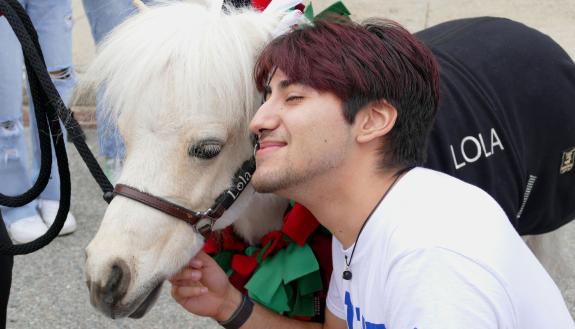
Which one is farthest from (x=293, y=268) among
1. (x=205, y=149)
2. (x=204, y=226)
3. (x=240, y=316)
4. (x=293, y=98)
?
(x=293, y=98)

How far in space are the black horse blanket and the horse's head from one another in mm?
513

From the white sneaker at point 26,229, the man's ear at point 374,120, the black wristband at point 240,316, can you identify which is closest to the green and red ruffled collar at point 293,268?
the black wristband at point 240,316

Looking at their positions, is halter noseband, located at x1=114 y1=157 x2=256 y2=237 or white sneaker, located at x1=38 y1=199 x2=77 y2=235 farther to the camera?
white sneaker, located at x1=38 y1=199 x2=77 y2=235

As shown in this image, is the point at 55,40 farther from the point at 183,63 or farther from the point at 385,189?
the point at 385,189

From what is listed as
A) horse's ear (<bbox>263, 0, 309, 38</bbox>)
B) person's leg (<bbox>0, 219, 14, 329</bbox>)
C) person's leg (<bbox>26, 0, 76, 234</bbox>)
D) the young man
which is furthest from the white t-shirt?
person's leg (<bbox>26, 0, 76, 234</bbox>)

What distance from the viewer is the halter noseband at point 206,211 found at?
54.6 inches

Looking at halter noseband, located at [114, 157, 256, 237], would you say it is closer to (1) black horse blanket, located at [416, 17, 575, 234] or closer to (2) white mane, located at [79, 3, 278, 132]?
(2) white mane, located at [79, 3, 278, 132]

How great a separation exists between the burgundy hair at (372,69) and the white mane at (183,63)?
0.10 m

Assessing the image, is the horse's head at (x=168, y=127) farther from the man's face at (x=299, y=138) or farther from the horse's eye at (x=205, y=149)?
the man's face at (x=299, y=138)

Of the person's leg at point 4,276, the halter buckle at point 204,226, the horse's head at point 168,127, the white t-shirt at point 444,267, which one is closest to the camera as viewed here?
the white t-shirt at point 444,267

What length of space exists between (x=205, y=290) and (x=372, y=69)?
2.16ft

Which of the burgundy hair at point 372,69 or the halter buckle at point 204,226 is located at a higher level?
the burgundy hair at point 372,69

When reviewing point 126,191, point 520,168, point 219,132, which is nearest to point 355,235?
point 219,132

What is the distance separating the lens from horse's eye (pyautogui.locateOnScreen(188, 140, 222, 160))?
143cm
